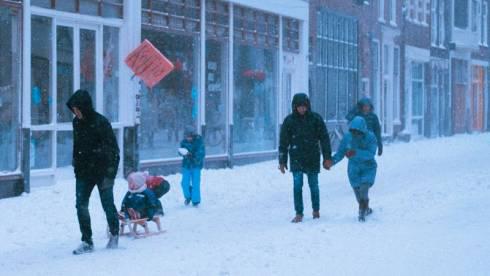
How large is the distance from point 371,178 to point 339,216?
889 millimetres

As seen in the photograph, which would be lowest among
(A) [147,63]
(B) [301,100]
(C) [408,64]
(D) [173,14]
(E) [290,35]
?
(B) [301,100]

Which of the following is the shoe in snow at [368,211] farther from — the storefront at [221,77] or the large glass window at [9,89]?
the storefront at [221,77]

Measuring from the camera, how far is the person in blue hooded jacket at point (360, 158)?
13.2 m

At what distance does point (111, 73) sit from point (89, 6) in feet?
4.64

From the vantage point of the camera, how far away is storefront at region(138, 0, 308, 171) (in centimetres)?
1972

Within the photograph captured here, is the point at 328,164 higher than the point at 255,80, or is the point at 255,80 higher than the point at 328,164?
the point at 255,80

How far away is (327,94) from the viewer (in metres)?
30.0

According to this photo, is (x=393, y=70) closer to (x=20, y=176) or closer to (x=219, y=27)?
(x=219, y=27)

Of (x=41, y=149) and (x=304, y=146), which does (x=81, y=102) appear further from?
(x=41, y=149)

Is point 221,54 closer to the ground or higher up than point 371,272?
higher up

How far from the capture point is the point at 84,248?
35.1ft

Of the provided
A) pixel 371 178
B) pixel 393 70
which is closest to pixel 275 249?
pixel 371 178

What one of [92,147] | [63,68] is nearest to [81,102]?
[92,147]

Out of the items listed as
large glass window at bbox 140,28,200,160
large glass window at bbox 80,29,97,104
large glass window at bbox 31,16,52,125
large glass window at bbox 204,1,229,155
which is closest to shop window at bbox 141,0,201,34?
large glass window at bbox 140,28,200,160
